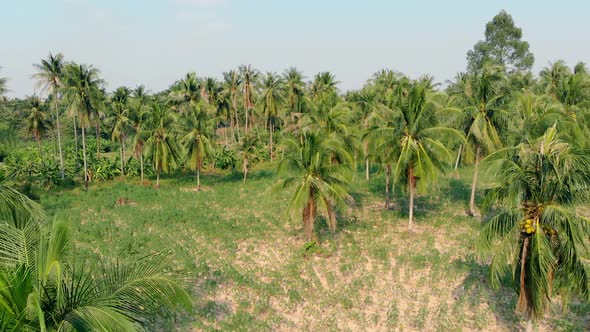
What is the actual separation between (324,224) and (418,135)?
816 centimetres

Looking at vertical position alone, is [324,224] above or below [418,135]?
below

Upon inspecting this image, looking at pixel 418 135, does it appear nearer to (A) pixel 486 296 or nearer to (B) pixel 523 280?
(A) pixel 486 296

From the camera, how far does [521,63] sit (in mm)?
77938

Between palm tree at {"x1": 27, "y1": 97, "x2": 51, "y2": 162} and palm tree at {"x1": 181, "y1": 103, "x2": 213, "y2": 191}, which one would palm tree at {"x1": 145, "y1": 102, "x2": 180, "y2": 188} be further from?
palm tree at {"x1": 27, "y1": 97, "x2": 51, "y2": 162}

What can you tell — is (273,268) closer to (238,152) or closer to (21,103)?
(238,152)

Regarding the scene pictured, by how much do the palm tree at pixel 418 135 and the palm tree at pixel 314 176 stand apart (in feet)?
9.53

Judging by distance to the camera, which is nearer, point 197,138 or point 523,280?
point 523,280

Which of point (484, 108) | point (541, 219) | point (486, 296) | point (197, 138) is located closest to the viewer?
point (541, 219)

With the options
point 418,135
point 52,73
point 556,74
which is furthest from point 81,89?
point 556,74

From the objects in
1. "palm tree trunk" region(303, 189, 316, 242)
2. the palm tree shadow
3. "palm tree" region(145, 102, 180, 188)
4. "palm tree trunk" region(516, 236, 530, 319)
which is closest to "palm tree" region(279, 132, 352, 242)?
"palm tree trunk" region(303, 189, 316, 242)

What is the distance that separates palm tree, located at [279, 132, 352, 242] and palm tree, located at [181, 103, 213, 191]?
16117 mm

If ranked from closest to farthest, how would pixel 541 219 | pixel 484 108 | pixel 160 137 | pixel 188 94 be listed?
pixel 541 219
pixel 484 108
pixel 160 137
pixel 188 94

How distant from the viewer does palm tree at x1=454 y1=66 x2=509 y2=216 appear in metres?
23.1

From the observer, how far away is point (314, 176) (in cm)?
2066
